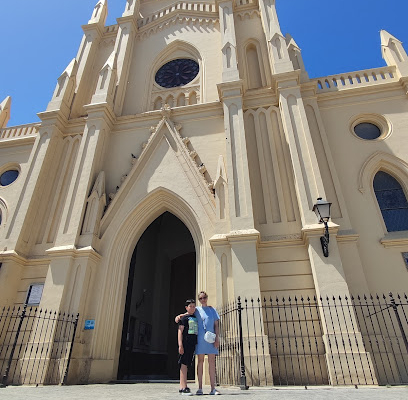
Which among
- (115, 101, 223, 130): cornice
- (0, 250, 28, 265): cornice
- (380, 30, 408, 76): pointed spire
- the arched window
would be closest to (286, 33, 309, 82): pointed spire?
(380, 30, 408, 76): pointed spire

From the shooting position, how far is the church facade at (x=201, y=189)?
8.59 m

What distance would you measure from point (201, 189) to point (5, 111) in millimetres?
12226

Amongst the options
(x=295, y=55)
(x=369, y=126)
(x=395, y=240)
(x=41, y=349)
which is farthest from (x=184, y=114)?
(x=41, y=349)

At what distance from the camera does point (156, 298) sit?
13.6m

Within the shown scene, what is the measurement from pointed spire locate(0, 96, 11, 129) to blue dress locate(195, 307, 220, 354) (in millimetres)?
15146

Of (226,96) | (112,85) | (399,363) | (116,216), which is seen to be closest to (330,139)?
(226,96)

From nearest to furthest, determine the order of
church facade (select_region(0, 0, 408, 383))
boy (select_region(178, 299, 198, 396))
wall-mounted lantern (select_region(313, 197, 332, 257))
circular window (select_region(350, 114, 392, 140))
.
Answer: boy (select_region(178, 299, 198, 396))
wall-mounted lantern (select_region(313, 197, 332, 257))
church facade (select_region(0, 0, 408, 383))
circular window (select_region(350, 114, 392, 140))

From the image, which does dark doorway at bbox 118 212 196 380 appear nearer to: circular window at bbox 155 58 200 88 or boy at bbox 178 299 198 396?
boy at bbox 178 299 198 396

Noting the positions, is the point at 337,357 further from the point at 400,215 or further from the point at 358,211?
the point at 400,215

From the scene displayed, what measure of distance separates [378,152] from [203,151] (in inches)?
234

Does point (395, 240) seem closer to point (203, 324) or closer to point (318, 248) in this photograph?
point (318, 248)

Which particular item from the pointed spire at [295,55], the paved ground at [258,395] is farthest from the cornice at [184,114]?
Answer: the paved ground at [258,395]

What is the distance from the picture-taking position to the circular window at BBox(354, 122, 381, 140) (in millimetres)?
Result: 11047

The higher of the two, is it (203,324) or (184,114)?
(184,114)
